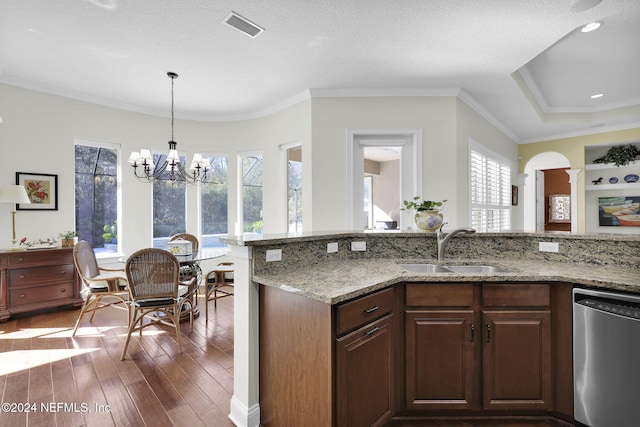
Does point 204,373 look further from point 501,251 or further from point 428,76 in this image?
point 428,76

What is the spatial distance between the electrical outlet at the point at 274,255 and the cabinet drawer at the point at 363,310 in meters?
0.60

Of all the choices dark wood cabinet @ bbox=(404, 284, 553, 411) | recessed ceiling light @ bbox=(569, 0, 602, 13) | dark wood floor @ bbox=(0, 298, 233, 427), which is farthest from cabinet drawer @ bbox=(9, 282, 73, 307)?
recessed ceiling light @ bbox=(569, 0, 602, 13)

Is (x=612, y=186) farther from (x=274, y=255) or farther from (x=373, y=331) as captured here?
(x=274, y=255)

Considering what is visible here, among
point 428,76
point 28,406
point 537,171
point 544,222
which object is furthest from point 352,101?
point 544,222

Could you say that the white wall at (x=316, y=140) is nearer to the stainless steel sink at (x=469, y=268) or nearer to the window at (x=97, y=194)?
the window at (x=97, y=194)

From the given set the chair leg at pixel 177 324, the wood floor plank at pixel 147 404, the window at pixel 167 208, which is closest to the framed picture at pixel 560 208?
the window at pixel 167 208

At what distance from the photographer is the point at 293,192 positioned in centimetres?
482

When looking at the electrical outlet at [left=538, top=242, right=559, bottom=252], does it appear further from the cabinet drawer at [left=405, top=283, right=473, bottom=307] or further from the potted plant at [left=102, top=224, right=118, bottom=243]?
the potted plant at [left=102, top=224, right=118, bottom=243]

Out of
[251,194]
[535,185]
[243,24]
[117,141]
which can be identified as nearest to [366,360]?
[243,24]

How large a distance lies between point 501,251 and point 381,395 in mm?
1526

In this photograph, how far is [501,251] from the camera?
2.50 m

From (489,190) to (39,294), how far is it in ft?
20.8

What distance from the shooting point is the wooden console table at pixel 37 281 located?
11.5 ft

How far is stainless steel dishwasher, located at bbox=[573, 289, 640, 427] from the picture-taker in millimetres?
1616
